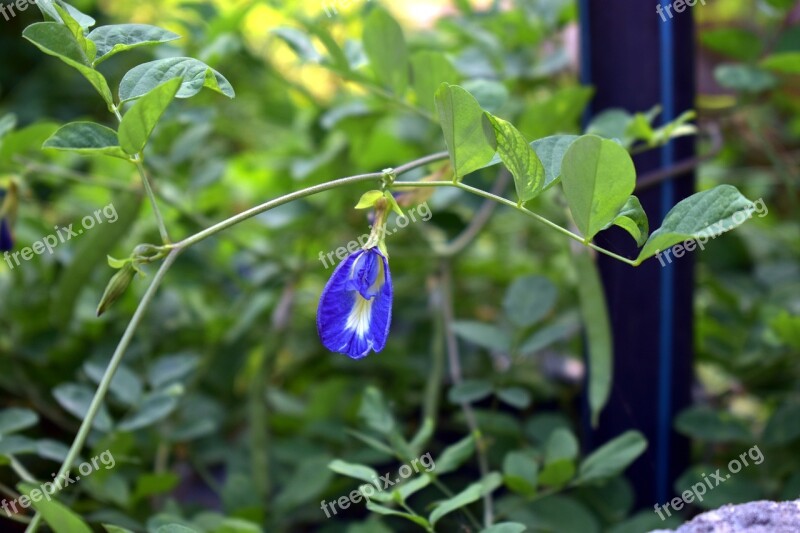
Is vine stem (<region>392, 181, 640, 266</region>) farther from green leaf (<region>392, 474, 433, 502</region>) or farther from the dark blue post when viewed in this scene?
the dark blue post

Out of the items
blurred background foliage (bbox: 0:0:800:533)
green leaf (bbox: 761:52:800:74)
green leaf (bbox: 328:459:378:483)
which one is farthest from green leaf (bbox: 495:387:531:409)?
green leaf (bbox: 761:52:800:74)

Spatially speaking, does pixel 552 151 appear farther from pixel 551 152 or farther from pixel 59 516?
pixel 59 516

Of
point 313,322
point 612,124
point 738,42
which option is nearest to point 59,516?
point 612,124

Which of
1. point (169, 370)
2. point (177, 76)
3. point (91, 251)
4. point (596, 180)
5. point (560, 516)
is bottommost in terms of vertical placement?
point (560, 516)

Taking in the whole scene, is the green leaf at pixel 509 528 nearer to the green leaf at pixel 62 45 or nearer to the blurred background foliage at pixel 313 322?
the blurred background foliage at pixel 313 322

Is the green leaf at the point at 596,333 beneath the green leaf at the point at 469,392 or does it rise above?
above

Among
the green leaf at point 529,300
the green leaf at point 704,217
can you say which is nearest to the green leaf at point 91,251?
the green leaf at point 529,300
